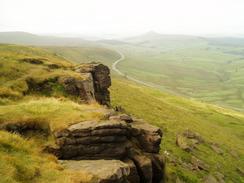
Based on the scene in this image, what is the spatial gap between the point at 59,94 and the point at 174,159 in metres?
19.6

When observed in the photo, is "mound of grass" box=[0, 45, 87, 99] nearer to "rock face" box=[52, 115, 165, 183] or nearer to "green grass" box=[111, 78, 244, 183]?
"rock face" box=[52, 115, 165, 183]

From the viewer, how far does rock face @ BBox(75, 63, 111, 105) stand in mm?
47319

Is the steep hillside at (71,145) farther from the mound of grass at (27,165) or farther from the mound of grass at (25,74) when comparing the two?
the mound of grass at (25,74)

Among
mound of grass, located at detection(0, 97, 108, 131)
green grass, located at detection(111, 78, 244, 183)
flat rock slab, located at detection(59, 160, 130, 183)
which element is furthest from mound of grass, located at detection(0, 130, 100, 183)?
green grass, located at detection(111, 78, 244, 183)

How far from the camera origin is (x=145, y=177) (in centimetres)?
2672

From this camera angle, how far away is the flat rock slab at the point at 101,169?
69.4 ft

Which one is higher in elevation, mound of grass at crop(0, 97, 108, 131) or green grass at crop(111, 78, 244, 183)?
mound of grass at crop(0, 97, 108, 131)

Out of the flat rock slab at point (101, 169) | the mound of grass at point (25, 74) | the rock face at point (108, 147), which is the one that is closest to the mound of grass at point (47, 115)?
the rock face at point (108, 147)

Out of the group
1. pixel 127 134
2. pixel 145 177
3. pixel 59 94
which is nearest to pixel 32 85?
pixel 59 94

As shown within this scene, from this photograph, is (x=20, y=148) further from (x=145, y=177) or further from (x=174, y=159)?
(x=174, y=159)

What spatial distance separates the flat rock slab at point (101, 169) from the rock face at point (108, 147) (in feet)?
0.30

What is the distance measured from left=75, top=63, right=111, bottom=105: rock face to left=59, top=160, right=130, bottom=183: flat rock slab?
22958 millimetres

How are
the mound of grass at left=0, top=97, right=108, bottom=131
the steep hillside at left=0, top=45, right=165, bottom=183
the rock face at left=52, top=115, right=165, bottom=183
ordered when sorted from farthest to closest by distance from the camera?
the mound of grass at left=0, top=97, right=108, bottom=131
the rock face at left=52, top=115, right=165, bottom=183
the steep hillside at left=0, top=45, right=165, bottom=183

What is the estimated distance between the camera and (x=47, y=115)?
27594 mm
